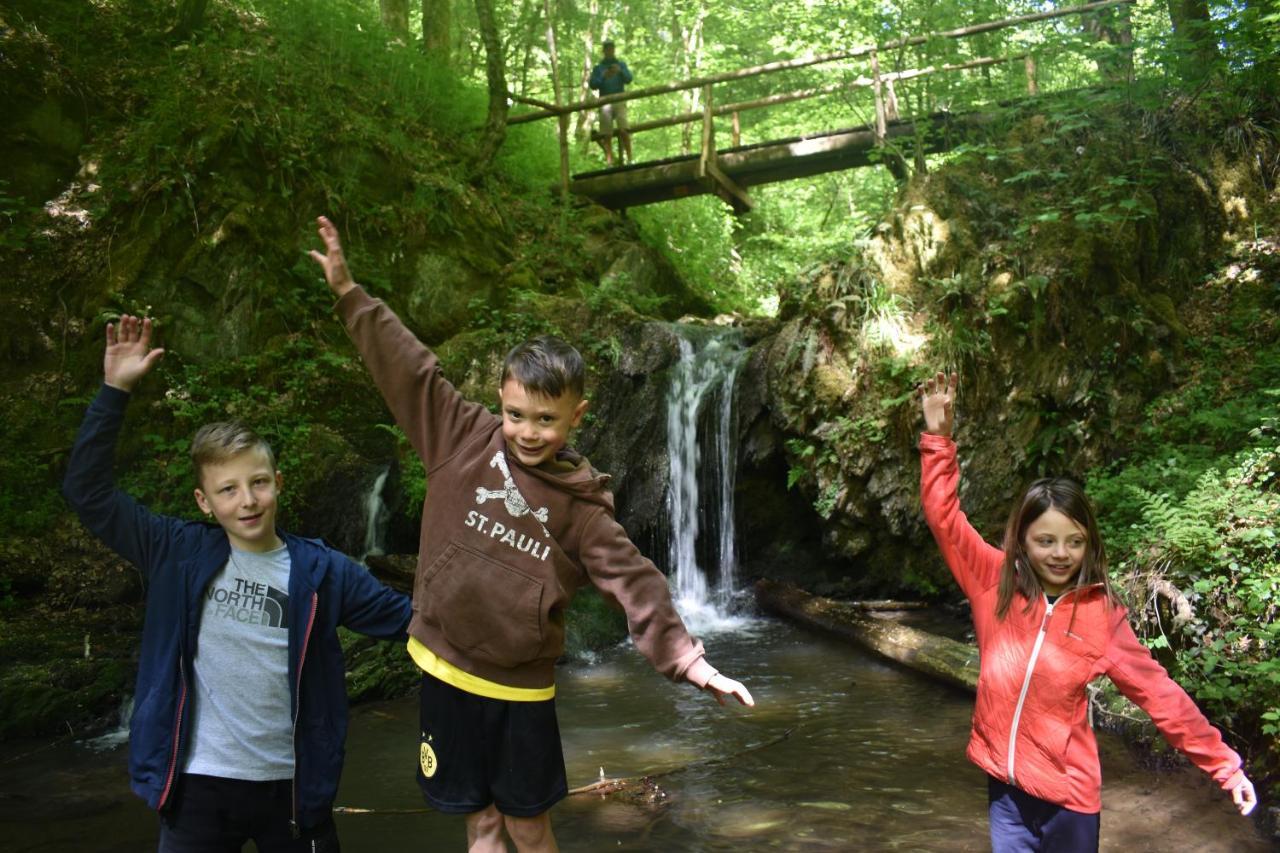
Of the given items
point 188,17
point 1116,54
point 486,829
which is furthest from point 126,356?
point 1116,54

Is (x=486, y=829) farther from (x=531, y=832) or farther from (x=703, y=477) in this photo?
(x=703, y=477)

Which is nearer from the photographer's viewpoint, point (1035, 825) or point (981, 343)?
point (1035, 825)

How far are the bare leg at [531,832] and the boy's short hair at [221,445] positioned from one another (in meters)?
1.24

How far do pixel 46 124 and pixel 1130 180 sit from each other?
1119 cm

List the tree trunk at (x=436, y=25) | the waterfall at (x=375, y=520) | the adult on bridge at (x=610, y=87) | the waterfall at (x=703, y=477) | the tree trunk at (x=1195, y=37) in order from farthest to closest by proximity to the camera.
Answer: the adult on bridge at (x=610, y=87), the tree trunk at (x=436, y=25), the waterfall at (x=703, y=477), the tree trunk at (x=1195, y=37), the waterfall at (x=375, y=520)

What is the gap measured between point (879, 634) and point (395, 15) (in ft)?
40.3

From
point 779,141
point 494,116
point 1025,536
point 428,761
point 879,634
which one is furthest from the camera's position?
point 779,141

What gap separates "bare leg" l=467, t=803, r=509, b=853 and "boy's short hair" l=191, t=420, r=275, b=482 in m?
1.17

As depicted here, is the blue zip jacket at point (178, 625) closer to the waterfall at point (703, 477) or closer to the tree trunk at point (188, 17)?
the waterfall at point (703, 477)

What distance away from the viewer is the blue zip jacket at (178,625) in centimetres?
240

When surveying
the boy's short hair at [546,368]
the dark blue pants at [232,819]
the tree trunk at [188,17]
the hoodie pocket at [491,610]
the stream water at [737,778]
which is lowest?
the stream water at [737,778]

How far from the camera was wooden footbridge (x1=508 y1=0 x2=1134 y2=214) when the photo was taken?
11.3 metres

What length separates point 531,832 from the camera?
2.54 metres

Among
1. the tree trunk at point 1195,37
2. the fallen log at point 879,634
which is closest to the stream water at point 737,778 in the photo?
the fallen log at point 879,634
